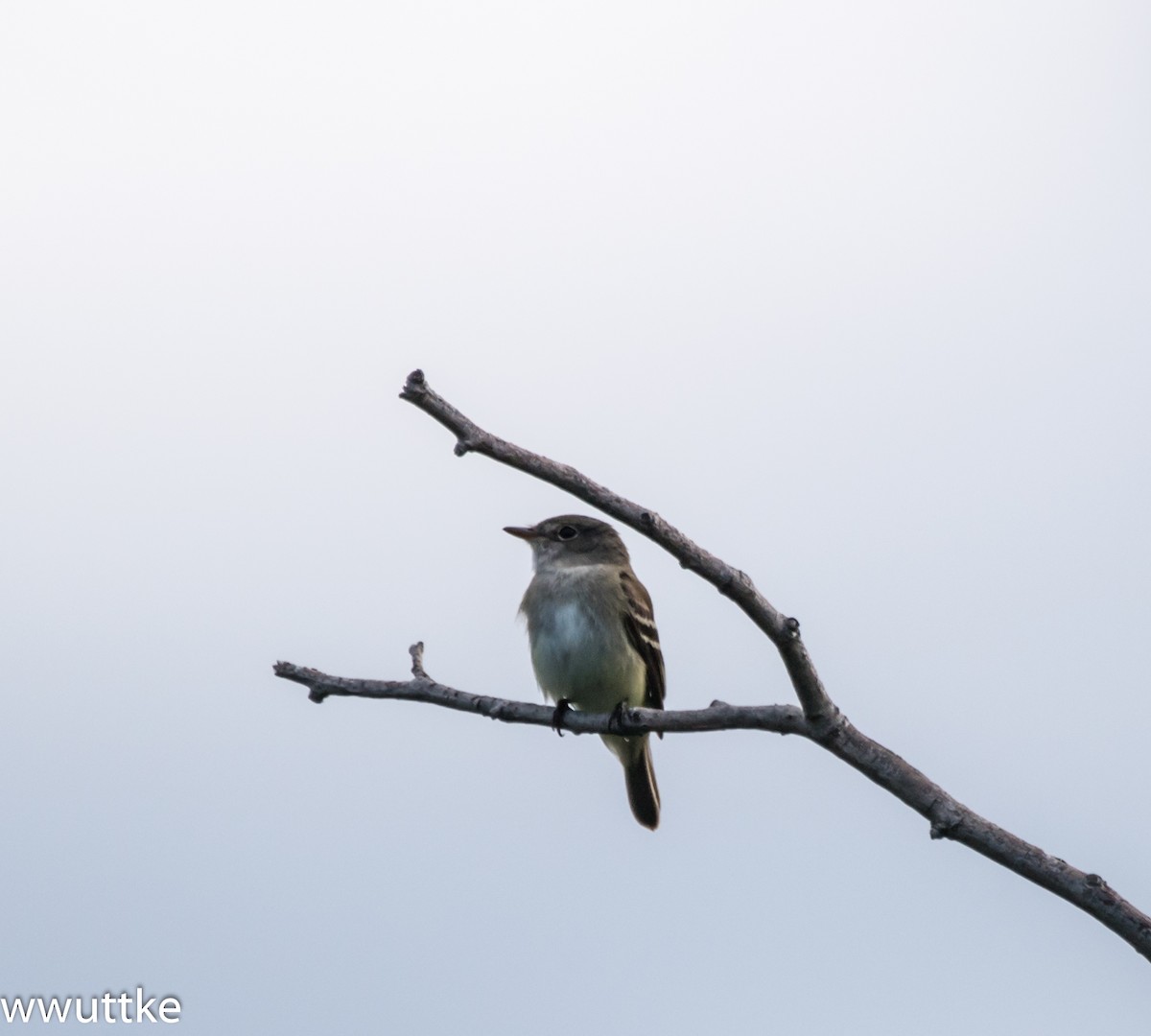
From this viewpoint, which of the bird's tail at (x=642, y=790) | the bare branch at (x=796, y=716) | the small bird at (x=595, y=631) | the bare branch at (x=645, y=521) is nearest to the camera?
the bare branch at (x=796, y=716)

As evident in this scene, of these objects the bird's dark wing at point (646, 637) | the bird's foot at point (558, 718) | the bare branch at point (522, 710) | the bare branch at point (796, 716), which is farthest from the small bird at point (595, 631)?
the bare branch at point (796, 716)

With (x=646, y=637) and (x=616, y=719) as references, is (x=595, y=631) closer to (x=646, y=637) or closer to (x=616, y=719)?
(x=646, y=637)

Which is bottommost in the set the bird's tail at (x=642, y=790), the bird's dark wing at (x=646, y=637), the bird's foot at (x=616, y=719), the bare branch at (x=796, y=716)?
the bare branch at (x=796, y=716)

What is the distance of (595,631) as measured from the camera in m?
9.21

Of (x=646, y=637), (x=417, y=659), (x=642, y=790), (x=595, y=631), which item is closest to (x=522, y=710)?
(x=417, y=659)

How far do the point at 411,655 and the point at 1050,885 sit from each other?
3215 mm

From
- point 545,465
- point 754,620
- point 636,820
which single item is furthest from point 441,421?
point 636,820

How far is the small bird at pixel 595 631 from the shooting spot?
915 centimetres

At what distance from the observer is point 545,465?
190 inches

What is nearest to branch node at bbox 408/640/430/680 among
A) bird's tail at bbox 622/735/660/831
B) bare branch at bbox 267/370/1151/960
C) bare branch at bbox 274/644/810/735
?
bare branch at bbox 274/644/810/735

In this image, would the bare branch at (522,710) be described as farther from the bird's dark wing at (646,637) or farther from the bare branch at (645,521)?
the bird's dark wing at (646,637)

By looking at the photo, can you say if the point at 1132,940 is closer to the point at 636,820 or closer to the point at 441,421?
the point at 441,421

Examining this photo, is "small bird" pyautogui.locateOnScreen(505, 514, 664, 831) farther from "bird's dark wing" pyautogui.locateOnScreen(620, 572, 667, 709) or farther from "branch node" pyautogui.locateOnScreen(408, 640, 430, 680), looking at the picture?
"branch node" pyautogui.locateOnScreen(408, 640, 430, 680)

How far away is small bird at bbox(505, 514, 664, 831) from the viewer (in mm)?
9148
